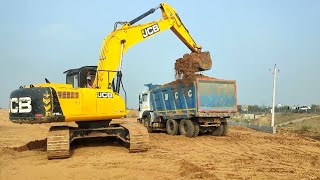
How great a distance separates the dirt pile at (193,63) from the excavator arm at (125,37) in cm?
82

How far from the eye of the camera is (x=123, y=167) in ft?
31.9

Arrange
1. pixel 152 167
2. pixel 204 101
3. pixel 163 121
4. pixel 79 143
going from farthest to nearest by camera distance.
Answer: pixel 163 121
pixel 204 101
pixel 79 143
pixel 152 167

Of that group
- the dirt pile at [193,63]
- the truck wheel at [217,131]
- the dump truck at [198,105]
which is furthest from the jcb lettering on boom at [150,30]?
the truck wheel at [217,131]

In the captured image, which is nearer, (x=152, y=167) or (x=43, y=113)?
(x=152, y=167)

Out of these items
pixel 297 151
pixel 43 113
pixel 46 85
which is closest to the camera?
pixel 43 113

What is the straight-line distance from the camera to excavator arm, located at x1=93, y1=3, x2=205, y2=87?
1315 cm

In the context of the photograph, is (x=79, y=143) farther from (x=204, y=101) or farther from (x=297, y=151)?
(x=297, y=151)

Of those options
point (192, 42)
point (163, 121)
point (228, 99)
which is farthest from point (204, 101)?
point (163, 121)

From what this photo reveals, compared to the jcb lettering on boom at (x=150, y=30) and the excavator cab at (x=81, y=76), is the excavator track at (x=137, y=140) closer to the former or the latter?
the excavator cab at (x=81, y=76)

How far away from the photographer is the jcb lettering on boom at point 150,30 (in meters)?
15.7

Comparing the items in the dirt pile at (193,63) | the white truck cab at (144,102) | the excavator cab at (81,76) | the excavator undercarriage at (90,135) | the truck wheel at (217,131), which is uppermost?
the dirt pile at (193,63)

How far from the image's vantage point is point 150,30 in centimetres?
1619

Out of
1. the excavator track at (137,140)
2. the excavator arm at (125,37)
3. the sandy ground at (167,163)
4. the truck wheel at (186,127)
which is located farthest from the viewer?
the truck wheel at (186,127)

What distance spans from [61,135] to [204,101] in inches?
334
